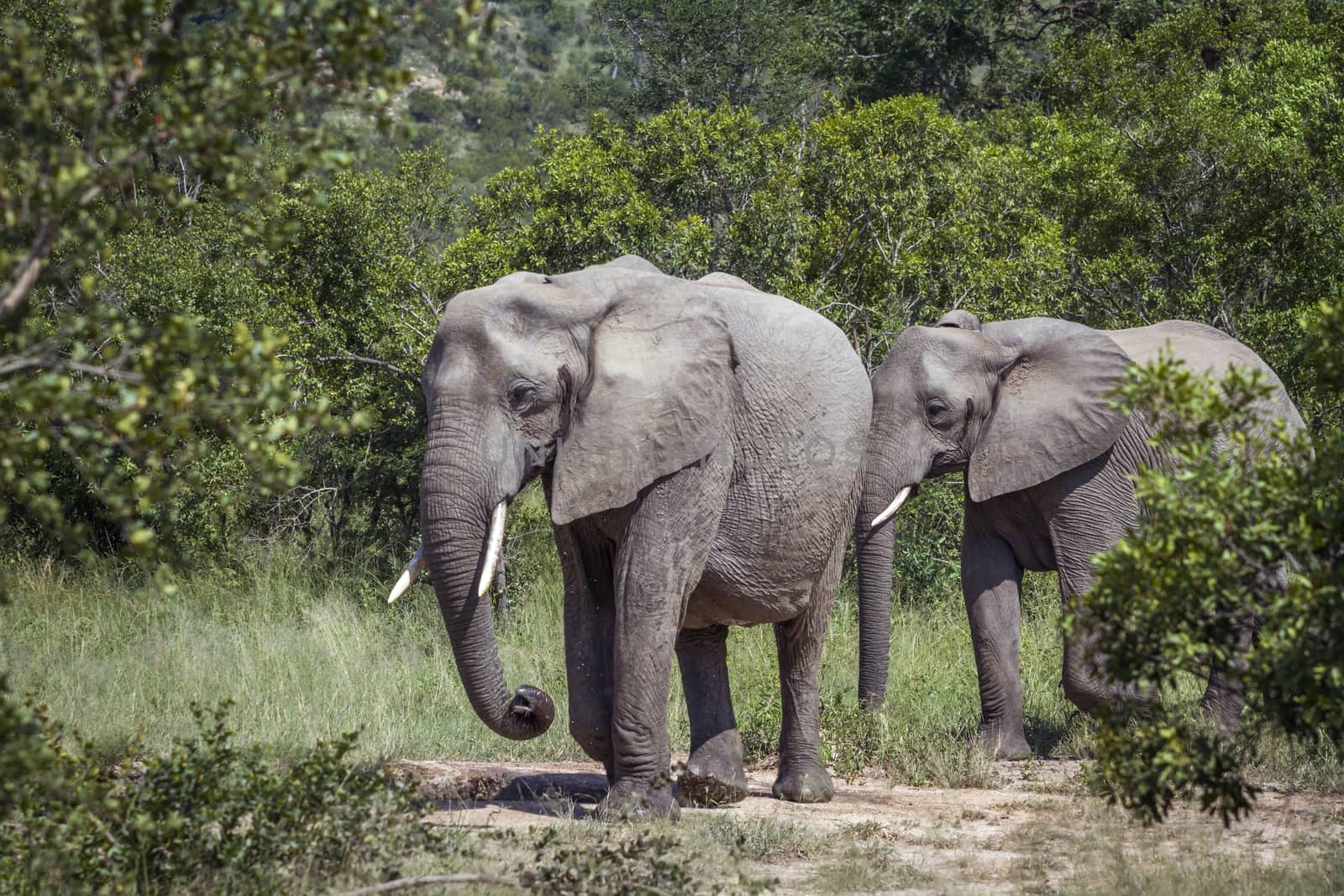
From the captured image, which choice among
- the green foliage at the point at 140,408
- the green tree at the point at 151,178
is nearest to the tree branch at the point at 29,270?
the green tree at the point at 151,178

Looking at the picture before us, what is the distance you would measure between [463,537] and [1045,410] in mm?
4672

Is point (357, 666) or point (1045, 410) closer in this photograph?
point (1045, 410)

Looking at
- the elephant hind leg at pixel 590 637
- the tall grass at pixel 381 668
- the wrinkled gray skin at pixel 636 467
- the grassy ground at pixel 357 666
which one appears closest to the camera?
the wrinkled gray skin at pixel 636 467

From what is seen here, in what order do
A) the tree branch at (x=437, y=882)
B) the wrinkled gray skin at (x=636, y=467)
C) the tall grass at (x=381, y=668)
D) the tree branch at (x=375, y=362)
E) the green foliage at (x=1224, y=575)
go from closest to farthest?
the green foliage at (x=1224, y=575), the tree branch at (x=437, y=882), the wrinkled gray skin at (x=636, y=467), the tall grass at (x=381, y=668), the tree branch at (x=375, y=362)

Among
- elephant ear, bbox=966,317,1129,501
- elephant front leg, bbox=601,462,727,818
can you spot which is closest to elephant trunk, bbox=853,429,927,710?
elephant ear, bbox=966,317,1129,501

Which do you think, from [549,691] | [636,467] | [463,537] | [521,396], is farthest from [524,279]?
[549,691]

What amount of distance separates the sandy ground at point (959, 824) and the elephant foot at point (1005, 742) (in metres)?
0.63

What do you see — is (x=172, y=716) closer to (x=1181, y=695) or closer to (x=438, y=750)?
(x=438, y=750)

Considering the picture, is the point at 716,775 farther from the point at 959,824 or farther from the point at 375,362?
the point at 375,362

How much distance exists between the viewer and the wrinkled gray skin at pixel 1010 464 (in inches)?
399

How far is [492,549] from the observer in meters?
6.98

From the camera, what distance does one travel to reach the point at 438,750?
9695 mm

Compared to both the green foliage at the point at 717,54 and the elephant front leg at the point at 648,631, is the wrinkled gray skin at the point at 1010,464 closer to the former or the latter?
the elephant front leg at the point at 648,631

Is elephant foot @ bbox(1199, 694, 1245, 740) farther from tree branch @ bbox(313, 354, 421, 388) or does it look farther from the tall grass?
tree branch @ bbox(313, 354, 421, 388)
